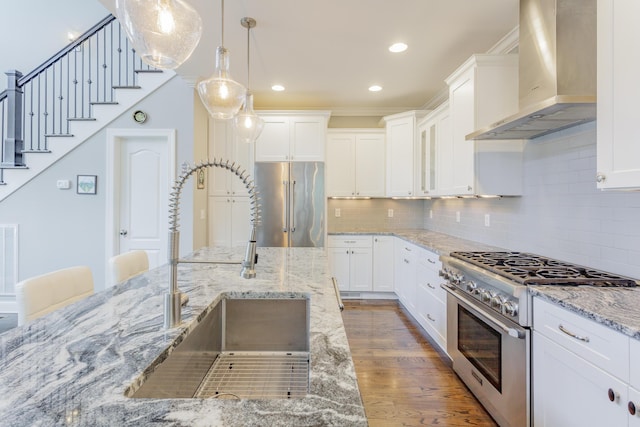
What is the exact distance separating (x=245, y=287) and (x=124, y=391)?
2.64 ft

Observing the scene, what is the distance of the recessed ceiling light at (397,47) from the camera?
2873 millimetres

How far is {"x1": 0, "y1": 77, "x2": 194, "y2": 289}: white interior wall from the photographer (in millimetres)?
3615

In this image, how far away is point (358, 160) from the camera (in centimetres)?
457

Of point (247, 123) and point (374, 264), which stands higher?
point (247, 123)

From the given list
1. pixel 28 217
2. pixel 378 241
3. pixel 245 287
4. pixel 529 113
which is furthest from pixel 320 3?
pixel 28 217

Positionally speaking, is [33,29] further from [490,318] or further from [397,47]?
[490,318]

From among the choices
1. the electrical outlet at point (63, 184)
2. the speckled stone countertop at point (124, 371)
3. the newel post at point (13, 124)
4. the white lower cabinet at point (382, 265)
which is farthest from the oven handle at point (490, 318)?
the newel post at point (13, 124)

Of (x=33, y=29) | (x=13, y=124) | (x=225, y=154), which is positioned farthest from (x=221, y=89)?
(x=33, y=29)

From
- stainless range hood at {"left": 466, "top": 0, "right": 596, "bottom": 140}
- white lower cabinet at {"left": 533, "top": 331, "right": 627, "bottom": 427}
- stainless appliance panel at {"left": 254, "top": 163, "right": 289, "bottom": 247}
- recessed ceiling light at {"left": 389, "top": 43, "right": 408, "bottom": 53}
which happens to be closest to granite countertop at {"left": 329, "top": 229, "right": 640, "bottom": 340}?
white lower cabinet at {"left": 533, "top": 331, "right": 627, "bottom": 427}

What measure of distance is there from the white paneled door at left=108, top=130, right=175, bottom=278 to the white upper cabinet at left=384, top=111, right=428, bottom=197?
9.22 ft

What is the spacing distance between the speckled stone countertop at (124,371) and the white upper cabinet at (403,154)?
3.13m

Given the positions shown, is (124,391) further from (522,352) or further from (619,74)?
(619,74)

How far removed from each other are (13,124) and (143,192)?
1689 millimetres

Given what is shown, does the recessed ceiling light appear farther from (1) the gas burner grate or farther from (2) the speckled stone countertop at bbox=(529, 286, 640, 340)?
(2) the speckled stone countertop at bbox=(529, 286, 640, 340)
